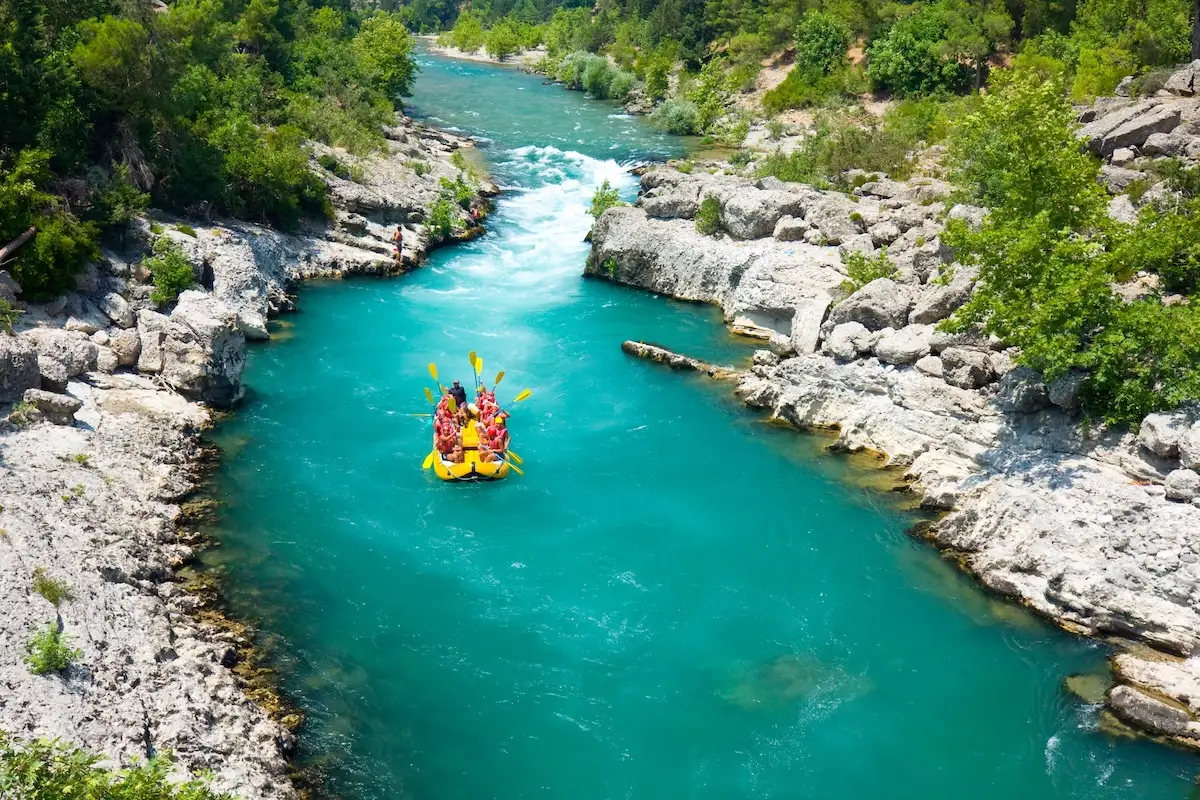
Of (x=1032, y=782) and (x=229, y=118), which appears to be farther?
(x=229, y=118)

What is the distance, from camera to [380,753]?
52.7 ft

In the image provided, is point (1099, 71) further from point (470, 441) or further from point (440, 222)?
point (470, 441)

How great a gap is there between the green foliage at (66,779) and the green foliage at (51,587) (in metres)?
4.03

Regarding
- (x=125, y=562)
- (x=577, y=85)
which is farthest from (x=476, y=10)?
(x=125, y=562)

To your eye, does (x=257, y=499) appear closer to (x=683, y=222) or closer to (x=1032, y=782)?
(x=1032, y=782)

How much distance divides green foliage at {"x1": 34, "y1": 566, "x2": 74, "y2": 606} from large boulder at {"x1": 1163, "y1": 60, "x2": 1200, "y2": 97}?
4126 cm

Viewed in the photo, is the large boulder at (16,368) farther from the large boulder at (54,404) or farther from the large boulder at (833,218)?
the large boulder at (833,218)

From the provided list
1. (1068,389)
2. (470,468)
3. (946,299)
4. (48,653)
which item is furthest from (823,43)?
(48,653)

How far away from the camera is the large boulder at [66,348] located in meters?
23.6

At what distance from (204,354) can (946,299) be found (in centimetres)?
2071

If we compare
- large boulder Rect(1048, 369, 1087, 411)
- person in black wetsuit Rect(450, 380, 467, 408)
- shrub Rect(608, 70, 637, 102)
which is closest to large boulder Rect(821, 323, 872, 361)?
large boulder Rect(1048, 369, 1087, 411)

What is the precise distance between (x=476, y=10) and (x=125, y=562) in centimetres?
14686

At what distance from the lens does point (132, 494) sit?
Answer: 68.8 feet

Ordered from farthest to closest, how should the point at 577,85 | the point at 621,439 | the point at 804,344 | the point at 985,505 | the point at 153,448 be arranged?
the point at 577,85, the point at 804,344, the point at 621,439, the point at 153,448, the point at 985,505
